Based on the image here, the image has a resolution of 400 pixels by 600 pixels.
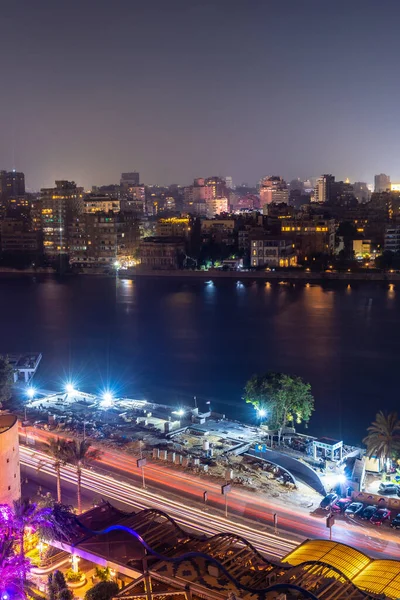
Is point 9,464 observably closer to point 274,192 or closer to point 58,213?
point 58,213

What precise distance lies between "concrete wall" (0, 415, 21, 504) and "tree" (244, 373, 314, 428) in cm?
265

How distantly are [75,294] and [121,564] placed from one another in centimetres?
1563

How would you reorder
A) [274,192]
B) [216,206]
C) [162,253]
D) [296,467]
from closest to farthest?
[296,467] < [162,253] < [216,206] < [274,192]

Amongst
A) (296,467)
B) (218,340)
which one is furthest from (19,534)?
(218,340)

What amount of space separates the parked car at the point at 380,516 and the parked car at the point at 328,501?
0.92ft

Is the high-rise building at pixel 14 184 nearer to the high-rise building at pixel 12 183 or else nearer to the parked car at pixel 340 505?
the high-rise building at pixel 12 183

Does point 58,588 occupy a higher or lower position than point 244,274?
lower

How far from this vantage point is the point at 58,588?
9.44ft

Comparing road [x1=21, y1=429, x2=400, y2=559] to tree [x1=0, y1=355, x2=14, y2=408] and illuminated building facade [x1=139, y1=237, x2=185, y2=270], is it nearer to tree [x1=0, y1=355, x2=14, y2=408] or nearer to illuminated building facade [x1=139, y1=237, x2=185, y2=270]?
tree [x1=0, y1=355, x2=14, y2=408]

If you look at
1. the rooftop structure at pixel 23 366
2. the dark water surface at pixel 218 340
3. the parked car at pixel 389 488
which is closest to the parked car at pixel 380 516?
the parked car at pixel 389 488

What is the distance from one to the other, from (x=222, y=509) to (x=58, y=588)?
55.1 inches

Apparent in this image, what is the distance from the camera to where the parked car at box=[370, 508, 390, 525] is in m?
4.00

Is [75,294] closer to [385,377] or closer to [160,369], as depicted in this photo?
[160,369]

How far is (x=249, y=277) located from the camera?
20422mm
